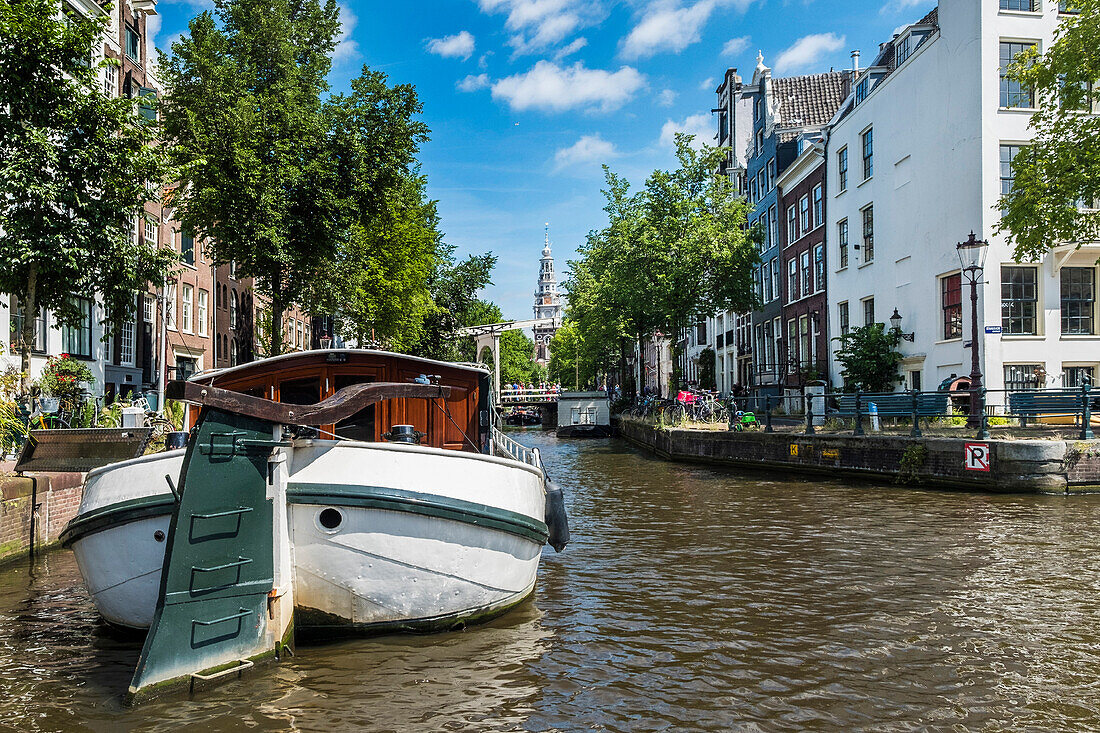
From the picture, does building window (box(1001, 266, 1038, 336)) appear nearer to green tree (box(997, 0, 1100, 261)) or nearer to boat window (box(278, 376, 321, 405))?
green tree (box(997, 0, 1100, 261))

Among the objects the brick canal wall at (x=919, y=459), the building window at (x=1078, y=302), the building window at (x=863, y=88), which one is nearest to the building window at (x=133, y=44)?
the brick canal wall at (x=919, y=459)

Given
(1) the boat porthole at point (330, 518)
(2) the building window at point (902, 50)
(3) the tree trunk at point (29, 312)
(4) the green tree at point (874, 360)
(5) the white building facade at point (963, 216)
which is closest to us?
(1) the boat porthole at point (330, 518)

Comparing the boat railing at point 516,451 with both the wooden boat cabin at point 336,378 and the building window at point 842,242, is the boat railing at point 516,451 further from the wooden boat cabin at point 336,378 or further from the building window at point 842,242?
the building window at point 842,242

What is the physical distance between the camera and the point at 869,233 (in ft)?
100

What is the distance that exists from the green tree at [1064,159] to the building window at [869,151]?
38.0 ft

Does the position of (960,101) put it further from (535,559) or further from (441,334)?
(441,334)

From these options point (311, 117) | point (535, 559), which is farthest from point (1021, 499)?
point (311, 117)

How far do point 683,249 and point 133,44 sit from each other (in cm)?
2069

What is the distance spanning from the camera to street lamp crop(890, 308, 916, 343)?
1055 inches

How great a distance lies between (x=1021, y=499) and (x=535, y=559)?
36.8 ft

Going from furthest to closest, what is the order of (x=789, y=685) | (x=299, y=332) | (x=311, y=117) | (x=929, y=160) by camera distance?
(x=299, y=332) < (x=929, y=160) < (x=311, y=117) < (x=789, y=685)

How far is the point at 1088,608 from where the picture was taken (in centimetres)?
802

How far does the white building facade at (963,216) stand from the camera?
23.4m

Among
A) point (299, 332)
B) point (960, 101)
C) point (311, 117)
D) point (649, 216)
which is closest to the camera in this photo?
point (311, 117)
